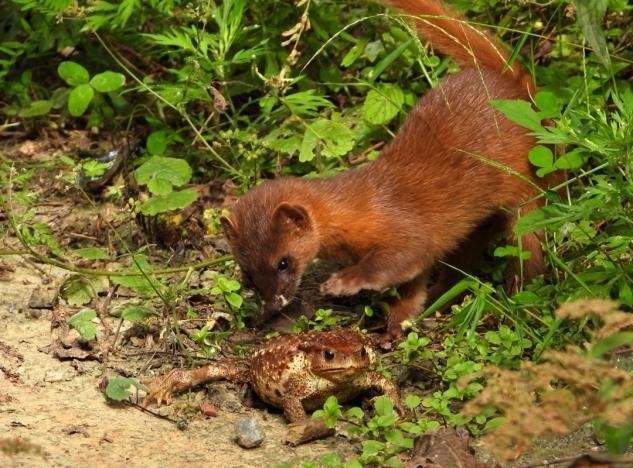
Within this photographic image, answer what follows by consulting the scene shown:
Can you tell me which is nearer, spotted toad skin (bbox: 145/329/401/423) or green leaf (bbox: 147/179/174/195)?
spotted toad skin (bbox: 145/329/401/423)

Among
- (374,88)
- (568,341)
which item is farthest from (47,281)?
(568,341)

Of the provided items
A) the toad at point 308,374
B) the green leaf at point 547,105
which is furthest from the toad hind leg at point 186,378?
the green leaf at point 547,105

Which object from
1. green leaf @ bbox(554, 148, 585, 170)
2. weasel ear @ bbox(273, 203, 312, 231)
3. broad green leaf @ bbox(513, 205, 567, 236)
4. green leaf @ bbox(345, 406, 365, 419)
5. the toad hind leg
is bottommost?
the toad hind leg

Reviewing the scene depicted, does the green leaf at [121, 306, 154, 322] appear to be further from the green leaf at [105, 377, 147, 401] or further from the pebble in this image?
the pebble

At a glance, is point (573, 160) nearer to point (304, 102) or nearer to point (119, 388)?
point (304, 102)

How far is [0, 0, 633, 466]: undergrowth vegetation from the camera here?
15.8ft

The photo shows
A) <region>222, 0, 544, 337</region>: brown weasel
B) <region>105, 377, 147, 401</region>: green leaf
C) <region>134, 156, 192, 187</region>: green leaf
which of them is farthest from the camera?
<region>134, 156, 192, 187</region>: green leaf

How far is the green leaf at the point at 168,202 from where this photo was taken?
20.8 feet

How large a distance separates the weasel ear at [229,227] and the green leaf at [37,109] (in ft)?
8.26

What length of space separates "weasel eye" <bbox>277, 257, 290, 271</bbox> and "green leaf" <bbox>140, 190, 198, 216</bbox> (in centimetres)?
95

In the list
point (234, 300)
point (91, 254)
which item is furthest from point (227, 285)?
point (91, 254)

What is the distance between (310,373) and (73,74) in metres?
3.17

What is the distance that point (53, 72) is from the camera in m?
8.02

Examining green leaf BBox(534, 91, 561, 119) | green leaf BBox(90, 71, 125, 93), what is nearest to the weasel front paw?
green leaf BBox(534, 91, 561, 119)
